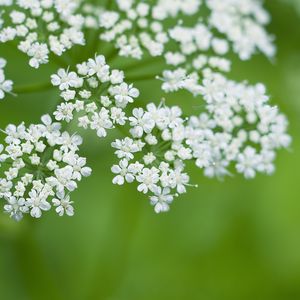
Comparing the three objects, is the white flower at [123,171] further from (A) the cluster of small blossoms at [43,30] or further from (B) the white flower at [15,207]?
(A) the cluster of small blossoms at [43,30]

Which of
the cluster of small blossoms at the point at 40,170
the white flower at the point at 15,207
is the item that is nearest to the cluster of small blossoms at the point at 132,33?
the cluster of small blossoms at the point at 40,170

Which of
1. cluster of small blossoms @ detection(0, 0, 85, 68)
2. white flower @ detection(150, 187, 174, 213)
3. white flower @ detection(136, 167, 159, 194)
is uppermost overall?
cluster of small blossoms @ detection(0, 0, 85, 68)

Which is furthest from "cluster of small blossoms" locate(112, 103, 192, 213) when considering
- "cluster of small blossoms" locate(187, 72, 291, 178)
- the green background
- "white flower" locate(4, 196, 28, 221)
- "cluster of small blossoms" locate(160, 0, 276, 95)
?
the green background

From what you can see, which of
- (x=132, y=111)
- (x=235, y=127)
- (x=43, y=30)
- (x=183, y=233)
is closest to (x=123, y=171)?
(x=132, y=111)

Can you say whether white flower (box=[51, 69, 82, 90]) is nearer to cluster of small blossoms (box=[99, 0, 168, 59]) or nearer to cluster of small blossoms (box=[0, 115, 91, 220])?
cluster of small blossoms (box=[0, 115, 91, 220])

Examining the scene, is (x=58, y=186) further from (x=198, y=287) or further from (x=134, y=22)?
(x=198, y=287)

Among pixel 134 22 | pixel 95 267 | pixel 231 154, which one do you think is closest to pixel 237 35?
pixel 134 22

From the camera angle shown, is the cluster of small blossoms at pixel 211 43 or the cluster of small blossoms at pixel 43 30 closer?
the cluster of small blossoms at pixel 43 30
